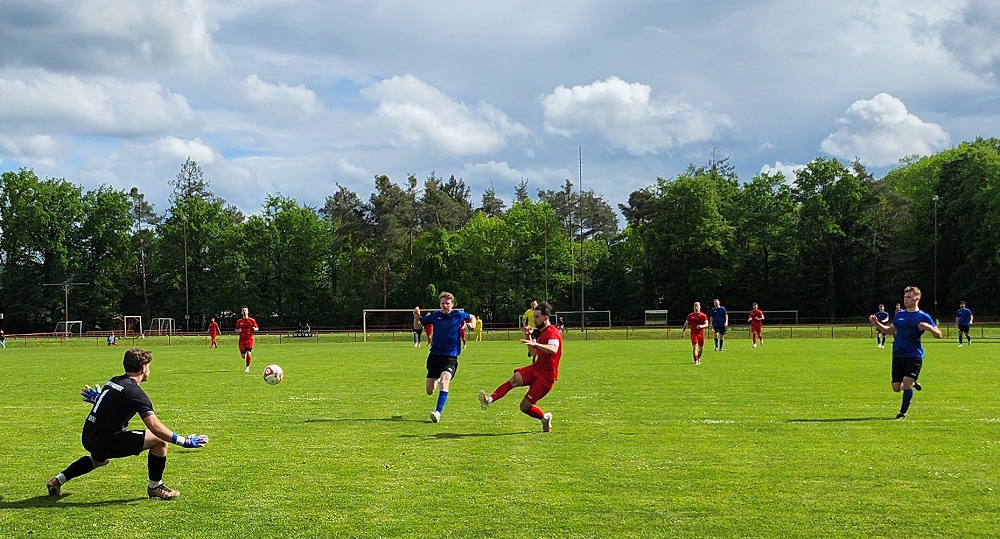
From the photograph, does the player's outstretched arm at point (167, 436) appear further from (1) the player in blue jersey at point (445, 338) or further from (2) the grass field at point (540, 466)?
(1) the player in blue jersey at point (445, 338)

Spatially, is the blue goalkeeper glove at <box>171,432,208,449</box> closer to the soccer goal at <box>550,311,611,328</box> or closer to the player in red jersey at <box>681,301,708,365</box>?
the player in red jersey at <box>681,301,708,365</box>

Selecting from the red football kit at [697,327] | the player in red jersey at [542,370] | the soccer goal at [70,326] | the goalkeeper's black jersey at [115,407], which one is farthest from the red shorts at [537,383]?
the soccer goal at [70,326]

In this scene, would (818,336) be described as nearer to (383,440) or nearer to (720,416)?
(720,416)

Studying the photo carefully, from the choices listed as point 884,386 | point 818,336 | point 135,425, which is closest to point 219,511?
point 135,425

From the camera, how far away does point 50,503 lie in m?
7.43

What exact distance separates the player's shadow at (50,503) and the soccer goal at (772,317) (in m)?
65.5

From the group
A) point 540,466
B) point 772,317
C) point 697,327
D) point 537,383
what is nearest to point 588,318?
point 772,317

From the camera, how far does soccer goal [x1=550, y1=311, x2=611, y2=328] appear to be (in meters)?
74.6

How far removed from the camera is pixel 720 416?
12703mm

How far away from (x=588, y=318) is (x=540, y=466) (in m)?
70.2

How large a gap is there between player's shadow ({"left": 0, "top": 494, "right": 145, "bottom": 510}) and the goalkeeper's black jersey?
0.62m

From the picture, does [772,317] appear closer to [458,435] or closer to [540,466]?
[458,435]

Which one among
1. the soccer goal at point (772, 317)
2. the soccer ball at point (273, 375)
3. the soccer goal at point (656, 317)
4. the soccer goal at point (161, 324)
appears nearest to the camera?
the soccer ball at point (273, 375)

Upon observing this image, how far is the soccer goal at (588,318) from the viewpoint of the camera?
245ft
